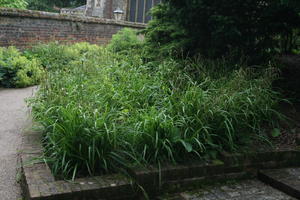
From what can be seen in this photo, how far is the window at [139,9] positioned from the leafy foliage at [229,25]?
64.8 ft

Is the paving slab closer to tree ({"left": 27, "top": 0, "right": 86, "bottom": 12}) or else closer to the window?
the window

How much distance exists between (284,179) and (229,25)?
2730 mm

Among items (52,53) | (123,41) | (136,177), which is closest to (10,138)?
(136,177)

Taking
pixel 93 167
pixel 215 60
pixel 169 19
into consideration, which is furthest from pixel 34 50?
pixel 93 167

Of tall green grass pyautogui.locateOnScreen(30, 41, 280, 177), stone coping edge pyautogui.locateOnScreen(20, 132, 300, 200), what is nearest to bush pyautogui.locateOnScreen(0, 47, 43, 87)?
tall green grass pyautogui.locateOnScreen(30, 41, 280, 177)

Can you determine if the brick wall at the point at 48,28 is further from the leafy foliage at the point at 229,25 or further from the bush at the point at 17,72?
the leafy foliage at the point at 229,25

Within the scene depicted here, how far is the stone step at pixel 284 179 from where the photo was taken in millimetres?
3486

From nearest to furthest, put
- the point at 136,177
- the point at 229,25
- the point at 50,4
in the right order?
the point at 136,177
the point at 229,25
the point at 50,4

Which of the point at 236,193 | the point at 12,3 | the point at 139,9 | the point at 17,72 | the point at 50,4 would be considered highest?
the point at 50,4

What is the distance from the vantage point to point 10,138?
15.0 feet

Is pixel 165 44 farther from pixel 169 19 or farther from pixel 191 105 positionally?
pixel 191 105

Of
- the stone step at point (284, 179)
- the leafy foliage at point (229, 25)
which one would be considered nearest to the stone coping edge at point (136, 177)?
the stone step at point (284, 179)

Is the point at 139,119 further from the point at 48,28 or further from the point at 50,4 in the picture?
the point at 50,4

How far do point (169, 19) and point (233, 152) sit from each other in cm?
393
